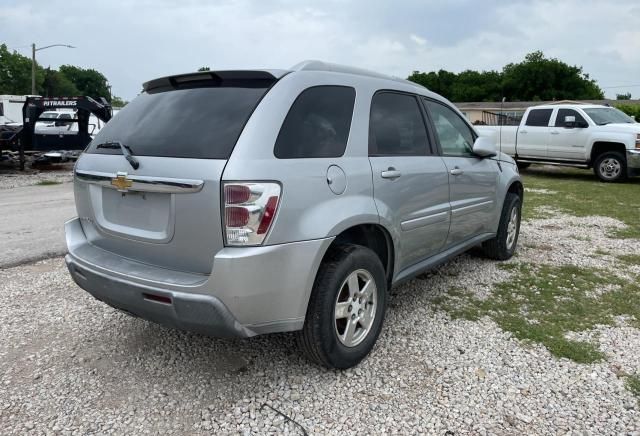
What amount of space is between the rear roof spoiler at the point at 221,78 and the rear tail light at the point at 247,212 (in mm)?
691

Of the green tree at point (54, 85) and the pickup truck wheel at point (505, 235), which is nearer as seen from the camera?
the pickup truck wheel at point (505, 235)

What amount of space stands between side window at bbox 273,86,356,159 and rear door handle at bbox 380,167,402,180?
35 centimetres

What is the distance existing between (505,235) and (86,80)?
357ft

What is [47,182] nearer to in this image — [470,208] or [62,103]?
[62,103]

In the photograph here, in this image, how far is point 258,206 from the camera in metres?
2.39

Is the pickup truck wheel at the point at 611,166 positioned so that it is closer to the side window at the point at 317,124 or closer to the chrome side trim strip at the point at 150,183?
the side window at the point at 317,124

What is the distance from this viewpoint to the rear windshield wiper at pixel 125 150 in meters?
2.64

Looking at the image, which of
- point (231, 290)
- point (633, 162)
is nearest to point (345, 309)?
point (231, 290)

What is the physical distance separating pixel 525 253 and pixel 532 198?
4.84 meters

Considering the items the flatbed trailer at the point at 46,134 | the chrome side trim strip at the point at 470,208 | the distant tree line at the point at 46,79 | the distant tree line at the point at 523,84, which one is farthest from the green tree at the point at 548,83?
the chrome side trim strip at the point at 470,208

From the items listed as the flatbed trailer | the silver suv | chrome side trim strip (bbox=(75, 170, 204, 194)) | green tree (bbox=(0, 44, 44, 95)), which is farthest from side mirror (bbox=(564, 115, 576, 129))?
green tree (bbox=(0, 44, 44, 95))

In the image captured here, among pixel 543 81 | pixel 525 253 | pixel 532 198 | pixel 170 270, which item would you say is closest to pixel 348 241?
pixel 170 270

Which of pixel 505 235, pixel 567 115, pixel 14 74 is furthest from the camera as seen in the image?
pixel 14 74

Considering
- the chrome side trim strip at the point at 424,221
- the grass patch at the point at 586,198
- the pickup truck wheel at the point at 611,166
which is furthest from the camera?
the pickup truck wheel at the point at 611,166
